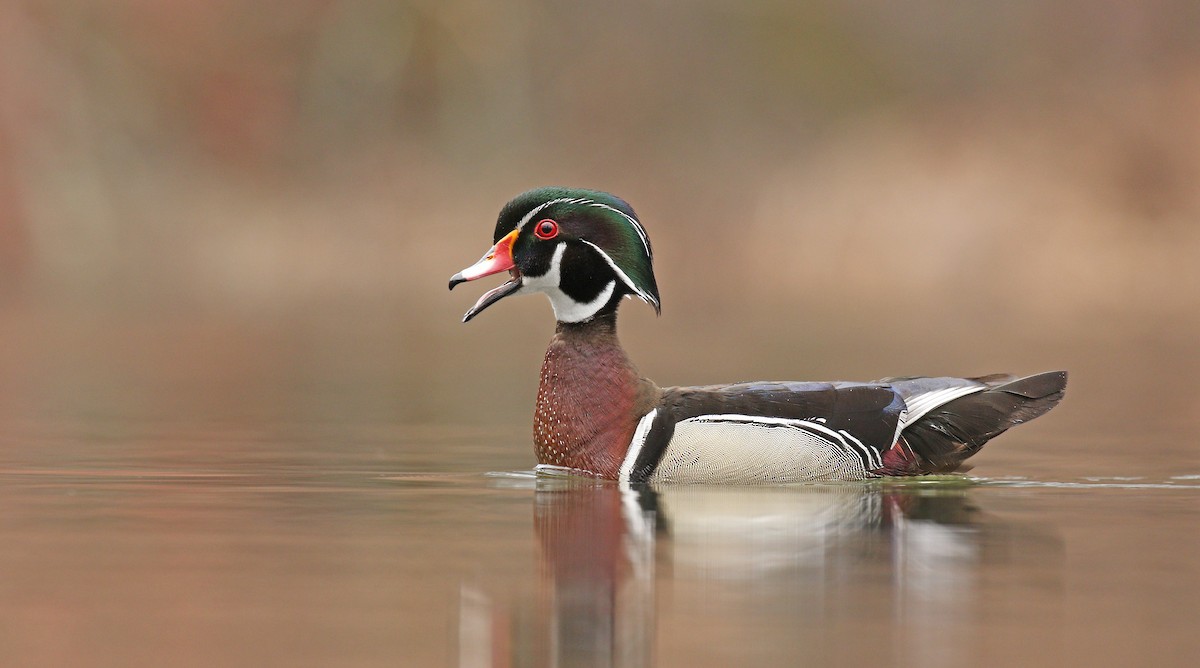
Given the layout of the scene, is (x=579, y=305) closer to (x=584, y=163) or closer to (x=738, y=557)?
(x=738, y=557)

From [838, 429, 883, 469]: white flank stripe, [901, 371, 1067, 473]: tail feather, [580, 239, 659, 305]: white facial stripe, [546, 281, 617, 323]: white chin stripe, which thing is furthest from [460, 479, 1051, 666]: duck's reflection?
[580, 239, 659, 305]: white facial stripe

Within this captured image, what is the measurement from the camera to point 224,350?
66.4 ft

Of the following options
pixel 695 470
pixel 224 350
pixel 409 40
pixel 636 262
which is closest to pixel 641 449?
pixel 695 470

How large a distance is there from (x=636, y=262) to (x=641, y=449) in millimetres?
1040

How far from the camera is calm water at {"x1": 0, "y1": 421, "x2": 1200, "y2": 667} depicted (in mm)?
6016

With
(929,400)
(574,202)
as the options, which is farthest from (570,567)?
(929,400)

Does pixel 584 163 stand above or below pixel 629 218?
above

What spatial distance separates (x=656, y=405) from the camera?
998cm

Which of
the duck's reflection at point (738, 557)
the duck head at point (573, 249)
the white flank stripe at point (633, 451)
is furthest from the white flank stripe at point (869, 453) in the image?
the duck head at point (573, 249)

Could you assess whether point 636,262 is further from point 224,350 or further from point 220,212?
point 220,212

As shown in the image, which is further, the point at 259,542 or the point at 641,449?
the point at 641,449

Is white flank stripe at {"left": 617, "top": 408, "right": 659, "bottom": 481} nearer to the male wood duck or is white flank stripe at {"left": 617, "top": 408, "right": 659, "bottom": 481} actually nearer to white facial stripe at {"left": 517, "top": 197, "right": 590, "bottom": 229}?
the male wood duck

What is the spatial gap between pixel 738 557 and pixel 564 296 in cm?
297

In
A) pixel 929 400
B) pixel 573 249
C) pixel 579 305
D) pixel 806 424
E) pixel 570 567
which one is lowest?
pixel 570 567
